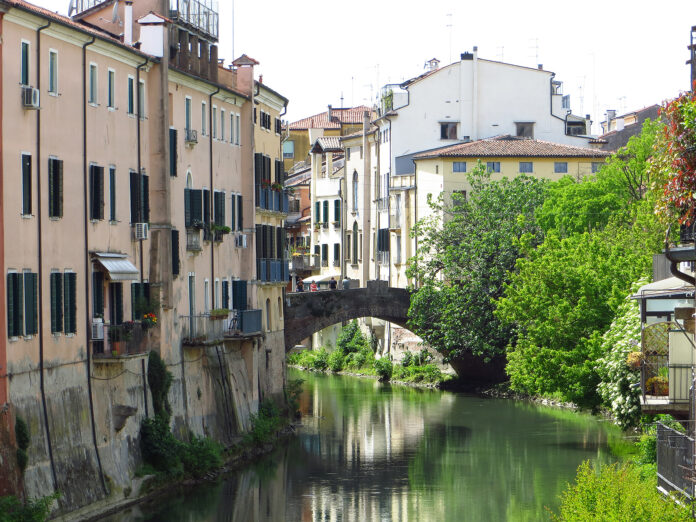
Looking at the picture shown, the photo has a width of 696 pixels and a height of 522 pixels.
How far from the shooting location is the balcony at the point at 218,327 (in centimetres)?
4678

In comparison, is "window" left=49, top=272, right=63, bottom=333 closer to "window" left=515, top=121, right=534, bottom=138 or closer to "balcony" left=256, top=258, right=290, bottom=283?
"balcony" left=256, top=258, right=290, bottom=283

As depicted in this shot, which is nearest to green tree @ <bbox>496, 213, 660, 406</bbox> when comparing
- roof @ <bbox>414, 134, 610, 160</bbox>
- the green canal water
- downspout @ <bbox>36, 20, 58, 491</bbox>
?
the green canal water

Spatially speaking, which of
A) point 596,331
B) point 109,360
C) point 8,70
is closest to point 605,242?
point 596,331

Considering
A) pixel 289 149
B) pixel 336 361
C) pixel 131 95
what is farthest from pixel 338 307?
pixel 289 149

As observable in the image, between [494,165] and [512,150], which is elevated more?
[512,150]

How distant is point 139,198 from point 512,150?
42.5 m

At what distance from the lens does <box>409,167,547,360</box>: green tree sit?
7131 centimetres

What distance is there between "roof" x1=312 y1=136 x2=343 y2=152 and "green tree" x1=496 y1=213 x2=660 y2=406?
42565 mm

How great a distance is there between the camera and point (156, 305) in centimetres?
4306

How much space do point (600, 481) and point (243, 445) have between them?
24987mm

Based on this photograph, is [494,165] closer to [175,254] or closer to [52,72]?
[175,254]

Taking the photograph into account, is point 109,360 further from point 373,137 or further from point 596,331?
point 373,137

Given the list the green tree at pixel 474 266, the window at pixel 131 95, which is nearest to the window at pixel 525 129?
the green tree at pixel 474 266

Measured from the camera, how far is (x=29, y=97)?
112ft
